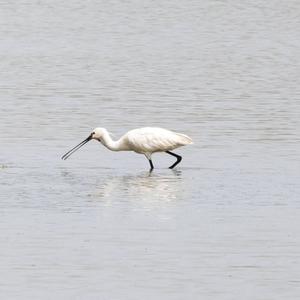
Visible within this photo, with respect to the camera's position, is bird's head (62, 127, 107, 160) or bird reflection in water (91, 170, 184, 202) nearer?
bird reflection in water (91, 170, 184, 202)

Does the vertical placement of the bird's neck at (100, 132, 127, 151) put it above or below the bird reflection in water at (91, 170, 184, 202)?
below

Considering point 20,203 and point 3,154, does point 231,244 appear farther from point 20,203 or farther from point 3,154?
point 3,154

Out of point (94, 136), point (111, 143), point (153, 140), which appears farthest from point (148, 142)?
point (94, 136)

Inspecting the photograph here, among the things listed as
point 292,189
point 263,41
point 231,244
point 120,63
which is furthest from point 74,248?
point 263,41

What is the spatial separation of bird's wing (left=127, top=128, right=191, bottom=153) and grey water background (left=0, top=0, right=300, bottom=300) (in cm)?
32

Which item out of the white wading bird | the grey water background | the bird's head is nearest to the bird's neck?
the white wading bird

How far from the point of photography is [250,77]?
38969 millimetres

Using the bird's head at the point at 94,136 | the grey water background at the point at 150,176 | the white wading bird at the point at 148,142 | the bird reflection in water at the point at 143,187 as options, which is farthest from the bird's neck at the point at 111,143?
the bird reflection in water at the point at 143,187

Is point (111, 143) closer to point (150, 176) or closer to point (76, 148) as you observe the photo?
point (76, 148)

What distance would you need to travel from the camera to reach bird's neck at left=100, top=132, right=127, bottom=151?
23.5 metres

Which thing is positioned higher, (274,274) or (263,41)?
(274,274)

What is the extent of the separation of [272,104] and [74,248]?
16394mm

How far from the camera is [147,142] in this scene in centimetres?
2325

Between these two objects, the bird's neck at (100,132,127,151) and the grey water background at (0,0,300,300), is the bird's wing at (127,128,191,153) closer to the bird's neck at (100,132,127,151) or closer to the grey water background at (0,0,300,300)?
the bird's neck at (100,132,127,151)
